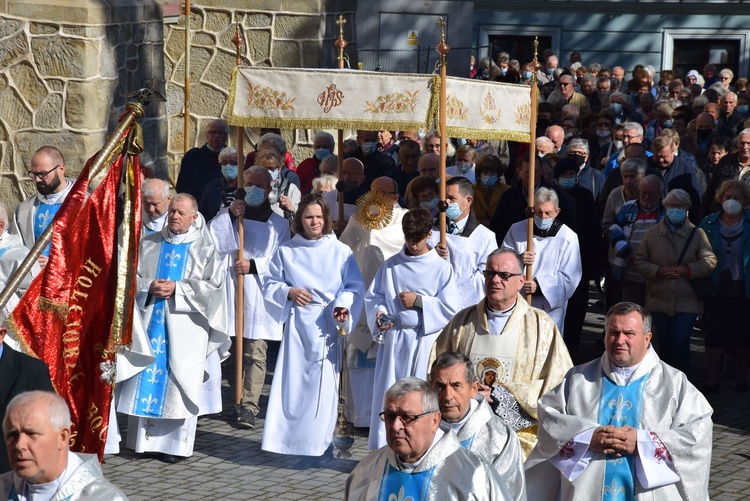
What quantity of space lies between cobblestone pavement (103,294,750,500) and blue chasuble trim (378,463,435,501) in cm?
280

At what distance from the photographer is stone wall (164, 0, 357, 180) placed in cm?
1496

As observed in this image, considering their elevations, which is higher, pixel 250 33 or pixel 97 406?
pixel 250 33

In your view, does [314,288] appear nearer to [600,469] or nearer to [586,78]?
[600,469]

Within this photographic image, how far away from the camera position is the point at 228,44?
15.1 metres

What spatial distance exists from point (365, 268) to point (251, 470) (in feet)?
6.46

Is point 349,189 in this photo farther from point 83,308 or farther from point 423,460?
point 423,460

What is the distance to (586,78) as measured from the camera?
58.5 feet

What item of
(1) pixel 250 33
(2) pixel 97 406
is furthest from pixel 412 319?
(1) pixel 250 33

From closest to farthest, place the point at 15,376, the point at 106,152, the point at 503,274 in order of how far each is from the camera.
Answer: the point at 15,376, the point at 106,152, the point at 503,274

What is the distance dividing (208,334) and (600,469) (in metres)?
3.65

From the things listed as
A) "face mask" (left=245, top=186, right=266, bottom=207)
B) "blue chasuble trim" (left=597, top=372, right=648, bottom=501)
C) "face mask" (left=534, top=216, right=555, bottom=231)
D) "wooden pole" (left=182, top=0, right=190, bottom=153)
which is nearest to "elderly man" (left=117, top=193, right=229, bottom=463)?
"face mask" (left=245, top=186, right=266, bottom=207)

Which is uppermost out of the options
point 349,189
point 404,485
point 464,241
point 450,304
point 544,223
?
point 349,189

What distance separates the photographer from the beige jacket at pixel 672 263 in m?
10.3

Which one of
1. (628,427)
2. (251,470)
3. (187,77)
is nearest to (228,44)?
(187,77)
